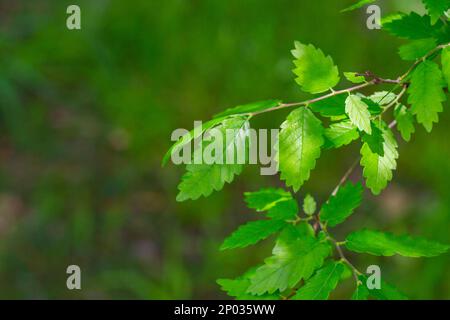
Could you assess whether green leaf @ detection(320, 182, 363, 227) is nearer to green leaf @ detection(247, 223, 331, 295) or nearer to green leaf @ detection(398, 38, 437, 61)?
green leaf @ detection(247, 223, 331, 295)

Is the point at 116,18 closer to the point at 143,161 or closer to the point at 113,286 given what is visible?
the point at 143,161

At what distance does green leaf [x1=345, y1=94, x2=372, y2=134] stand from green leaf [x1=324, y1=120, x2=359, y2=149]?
70 mm

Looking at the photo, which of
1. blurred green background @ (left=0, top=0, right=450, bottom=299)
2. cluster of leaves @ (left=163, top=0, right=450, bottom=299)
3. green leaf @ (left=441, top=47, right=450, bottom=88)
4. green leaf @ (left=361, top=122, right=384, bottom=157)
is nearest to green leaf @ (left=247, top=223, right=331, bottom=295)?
cluster of leaves @ (left=163, top=0, right=450, bottom=299)

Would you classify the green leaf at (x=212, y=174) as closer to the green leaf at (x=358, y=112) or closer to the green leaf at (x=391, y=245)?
the green leaf at (x=358, y=112)

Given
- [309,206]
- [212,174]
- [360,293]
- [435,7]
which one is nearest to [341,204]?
[309,206]

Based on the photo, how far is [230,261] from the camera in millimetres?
2846

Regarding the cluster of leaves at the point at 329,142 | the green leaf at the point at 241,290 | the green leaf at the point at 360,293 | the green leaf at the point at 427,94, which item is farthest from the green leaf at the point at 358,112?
the green leaf at the point at 241,290

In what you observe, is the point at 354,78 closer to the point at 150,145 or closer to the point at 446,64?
the point at 446,64

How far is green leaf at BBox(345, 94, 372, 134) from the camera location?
109cm

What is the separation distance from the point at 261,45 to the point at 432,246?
228cm

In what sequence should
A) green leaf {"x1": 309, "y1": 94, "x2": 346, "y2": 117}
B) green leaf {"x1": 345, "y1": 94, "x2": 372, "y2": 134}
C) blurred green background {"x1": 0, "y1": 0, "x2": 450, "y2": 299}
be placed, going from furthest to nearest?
blurred green background {"x1": 0, "y1": 0, "x2": 450, "y2": 299} → green leaf {"x1": 309, "y1": 94, "x2": 346, "y2": 117} → green leaf {"x1": 345, "y1": 94, "x2": 372, "y2": 134}

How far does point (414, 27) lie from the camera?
1.23 meters

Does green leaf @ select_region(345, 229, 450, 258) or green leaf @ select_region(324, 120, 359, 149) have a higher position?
green leaf @ select_region(324, 120, 359, 149)

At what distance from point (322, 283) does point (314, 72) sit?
0.40m
